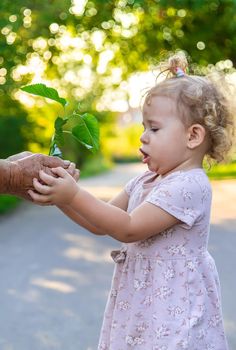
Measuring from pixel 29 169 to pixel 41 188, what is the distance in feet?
0.41

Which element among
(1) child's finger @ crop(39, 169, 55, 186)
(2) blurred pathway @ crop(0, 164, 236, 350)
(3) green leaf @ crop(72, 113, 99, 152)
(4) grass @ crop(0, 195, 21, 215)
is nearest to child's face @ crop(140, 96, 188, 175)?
(3) green leaf @ crop(72, 113, 99, 152)

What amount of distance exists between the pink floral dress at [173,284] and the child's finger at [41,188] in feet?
1.32

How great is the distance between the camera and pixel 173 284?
2.88 m

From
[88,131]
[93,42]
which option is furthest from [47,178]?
[93,42]

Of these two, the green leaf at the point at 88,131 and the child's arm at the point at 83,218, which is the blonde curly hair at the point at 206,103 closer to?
the green leaf at the point at 88,131

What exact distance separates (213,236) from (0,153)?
24.2 ft

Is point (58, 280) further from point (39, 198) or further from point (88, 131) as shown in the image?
point (39, 198)

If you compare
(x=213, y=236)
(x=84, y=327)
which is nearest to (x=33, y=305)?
(x=84, y=327)

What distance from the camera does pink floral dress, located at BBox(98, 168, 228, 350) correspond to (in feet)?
9.42

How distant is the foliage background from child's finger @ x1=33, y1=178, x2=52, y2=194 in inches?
325

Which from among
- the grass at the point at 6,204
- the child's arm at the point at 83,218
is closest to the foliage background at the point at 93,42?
the grass at the point at 6,204

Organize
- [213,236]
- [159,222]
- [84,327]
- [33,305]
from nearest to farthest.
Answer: [159,222], [84,327], [33,305], [213,236]

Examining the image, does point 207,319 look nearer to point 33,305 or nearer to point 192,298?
point 192,298

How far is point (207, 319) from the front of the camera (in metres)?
2.94
